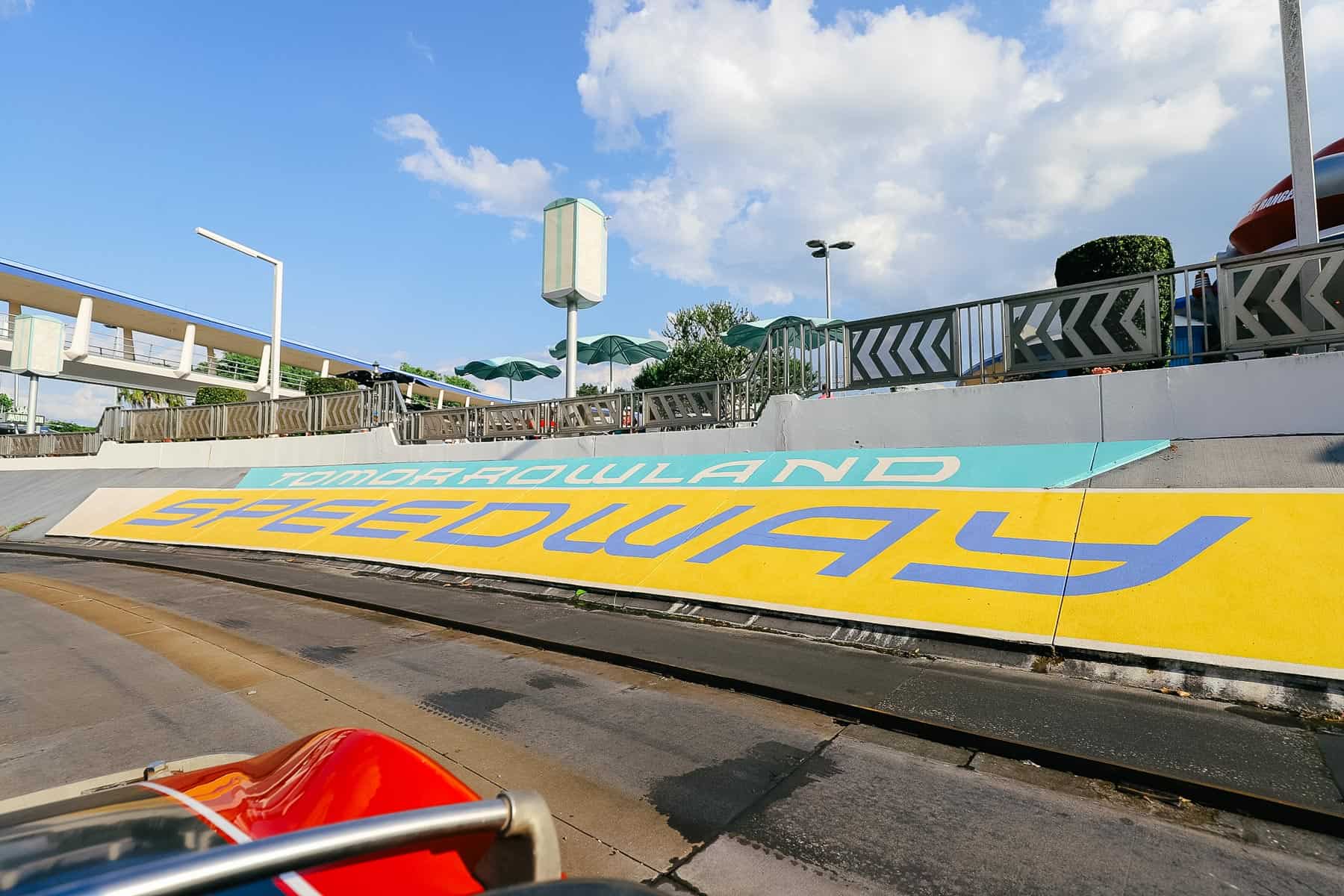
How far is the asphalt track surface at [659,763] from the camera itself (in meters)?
2.80

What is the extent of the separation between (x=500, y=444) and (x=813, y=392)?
26.9 feet

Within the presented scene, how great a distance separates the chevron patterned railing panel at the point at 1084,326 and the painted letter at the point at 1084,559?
348 cm

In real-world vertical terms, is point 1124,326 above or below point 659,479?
above

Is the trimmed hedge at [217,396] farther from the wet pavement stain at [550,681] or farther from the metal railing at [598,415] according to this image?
the wet pavement stain at [550,681]

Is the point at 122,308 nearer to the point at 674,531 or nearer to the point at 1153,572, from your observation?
the point at 674,531

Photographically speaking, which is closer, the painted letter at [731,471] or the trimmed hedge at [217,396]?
the painted letter at [731,471]

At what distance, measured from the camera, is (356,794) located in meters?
1.87

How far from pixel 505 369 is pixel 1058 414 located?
4292 centimetres

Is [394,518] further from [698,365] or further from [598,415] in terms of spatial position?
[698,365]

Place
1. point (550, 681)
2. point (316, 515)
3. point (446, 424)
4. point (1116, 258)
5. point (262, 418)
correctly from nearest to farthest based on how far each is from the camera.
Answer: point (550, 681)
point (1116, 258)
point (316, 515)
point (446, 424)
point (262, 418)

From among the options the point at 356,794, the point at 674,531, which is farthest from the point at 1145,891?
the point at 674,531

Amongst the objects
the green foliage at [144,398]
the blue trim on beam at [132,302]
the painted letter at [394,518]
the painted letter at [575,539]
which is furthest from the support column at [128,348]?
the painted letter at [575,539]

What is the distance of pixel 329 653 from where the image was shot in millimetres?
6391

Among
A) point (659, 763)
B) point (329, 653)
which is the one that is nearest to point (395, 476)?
point (329, 653)
